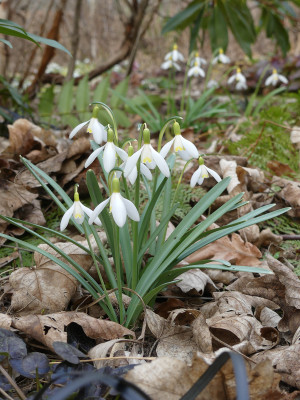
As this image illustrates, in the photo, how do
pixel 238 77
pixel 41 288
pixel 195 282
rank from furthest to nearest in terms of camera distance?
pixel 238 77 < pixel 195 282 < pixel 41 288

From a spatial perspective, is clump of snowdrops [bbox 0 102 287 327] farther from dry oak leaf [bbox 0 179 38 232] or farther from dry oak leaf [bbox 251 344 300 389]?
dry oak leaf [bbox 0 179 38 232]

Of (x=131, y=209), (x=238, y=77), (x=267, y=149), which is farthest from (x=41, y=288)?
(x=238, y=77)

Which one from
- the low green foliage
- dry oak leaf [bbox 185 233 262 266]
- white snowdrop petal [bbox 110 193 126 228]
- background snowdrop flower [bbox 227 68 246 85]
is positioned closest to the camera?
white snowdrop petal [bbox 110 193 126 228]

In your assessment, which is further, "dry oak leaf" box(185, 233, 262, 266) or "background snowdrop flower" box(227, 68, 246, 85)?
"background snowdrop flower" box(227, 68, 246, 85)

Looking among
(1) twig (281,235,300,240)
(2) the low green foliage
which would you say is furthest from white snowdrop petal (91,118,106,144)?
(2) the low green foliage

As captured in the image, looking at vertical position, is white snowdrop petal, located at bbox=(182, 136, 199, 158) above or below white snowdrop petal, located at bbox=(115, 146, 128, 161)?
above

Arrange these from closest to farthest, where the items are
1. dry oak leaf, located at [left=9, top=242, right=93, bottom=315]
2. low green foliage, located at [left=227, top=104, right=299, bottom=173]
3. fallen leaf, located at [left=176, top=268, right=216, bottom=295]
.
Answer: dry oak leaf, located at [left=9, top=242, right=93, bottom=315] → fallen leaf, located at [left=176, top=268, right=216, bottom=295] → low green foliage, located at [left=227, top=104, right=299, bottom=173]

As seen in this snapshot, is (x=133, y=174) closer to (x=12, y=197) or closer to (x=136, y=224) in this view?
(x=136, y=224)
